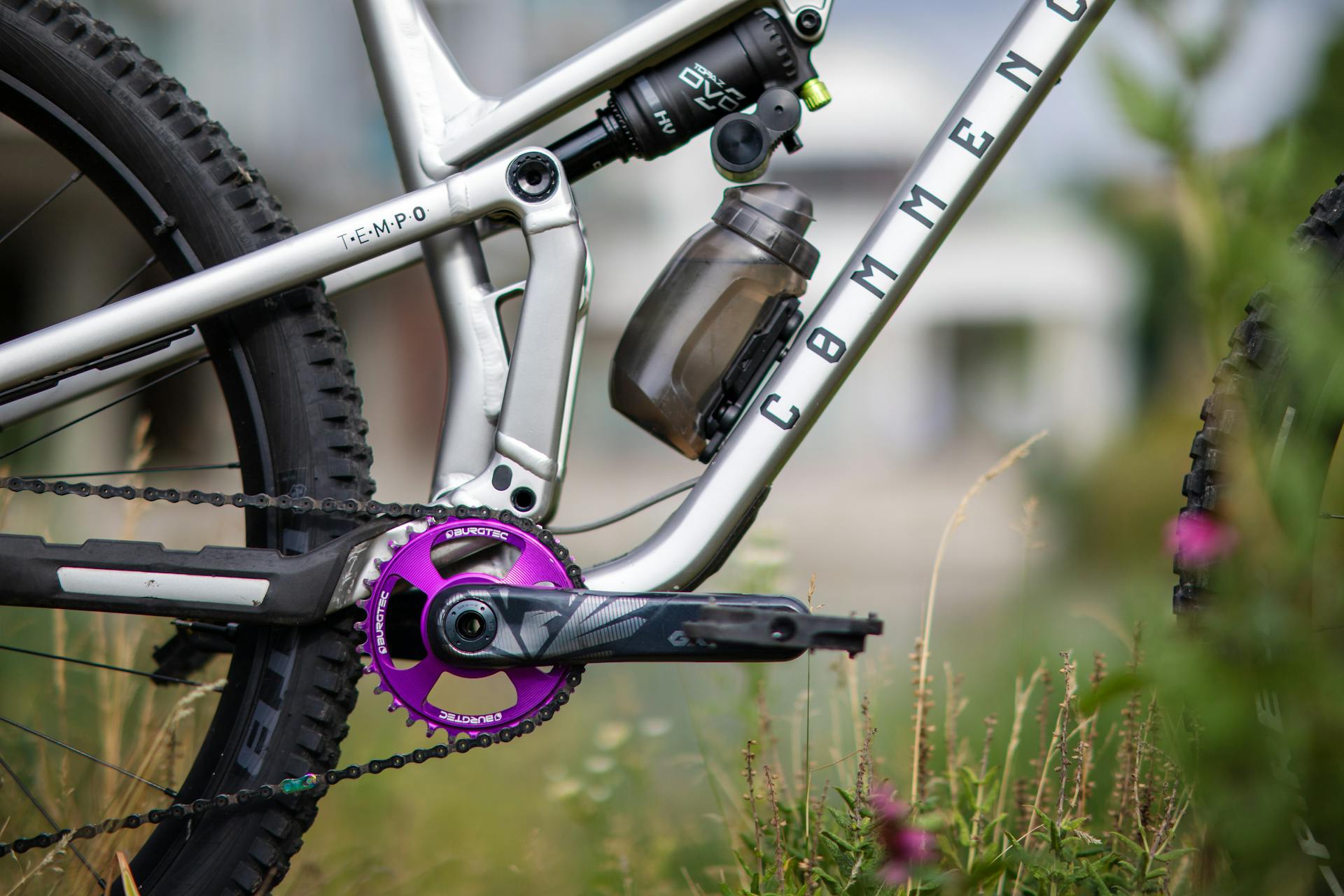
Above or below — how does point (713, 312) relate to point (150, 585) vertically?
Result: above

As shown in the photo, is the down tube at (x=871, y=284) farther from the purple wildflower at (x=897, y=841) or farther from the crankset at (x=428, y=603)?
the purple wildflower at (x=897, y=841)

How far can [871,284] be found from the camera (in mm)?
1313

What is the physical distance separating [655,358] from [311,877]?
1.03 m

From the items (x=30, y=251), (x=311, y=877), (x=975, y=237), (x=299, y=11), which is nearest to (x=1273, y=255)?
(x=311, y=877)

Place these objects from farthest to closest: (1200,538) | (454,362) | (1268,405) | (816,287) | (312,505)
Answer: (816,287), (454,362), (312,505), (1268,405), (1200,538)

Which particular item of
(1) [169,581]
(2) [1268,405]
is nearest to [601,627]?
(1) [169,581]

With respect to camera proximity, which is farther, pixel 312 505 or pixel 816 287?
pixel 816 287

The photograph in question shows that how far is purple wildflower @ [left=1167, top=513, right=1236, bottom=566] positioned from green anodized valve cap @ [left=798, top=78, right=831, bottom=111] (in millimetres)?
666

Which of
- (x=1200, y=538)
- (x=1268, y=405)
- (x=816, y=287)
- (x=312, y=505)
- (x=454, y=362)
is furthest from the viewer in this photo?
(x=816, y=287)

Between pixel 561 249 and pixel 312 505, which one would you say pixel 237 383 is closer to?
pixel 312 505

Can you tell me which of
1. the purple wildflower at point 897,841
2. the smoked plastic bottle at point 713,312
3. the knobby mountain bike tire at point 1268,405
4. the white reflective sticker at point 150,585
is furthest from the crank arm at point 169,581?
the knobby mountain bike tire at point 1268,405

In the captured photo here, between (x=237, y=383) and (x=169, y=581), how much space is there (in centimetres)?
25

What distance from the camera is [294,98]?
11703 millimetres

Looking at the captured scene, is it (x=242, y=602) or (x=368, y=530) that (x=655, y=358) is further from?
(x=242, y=602)
